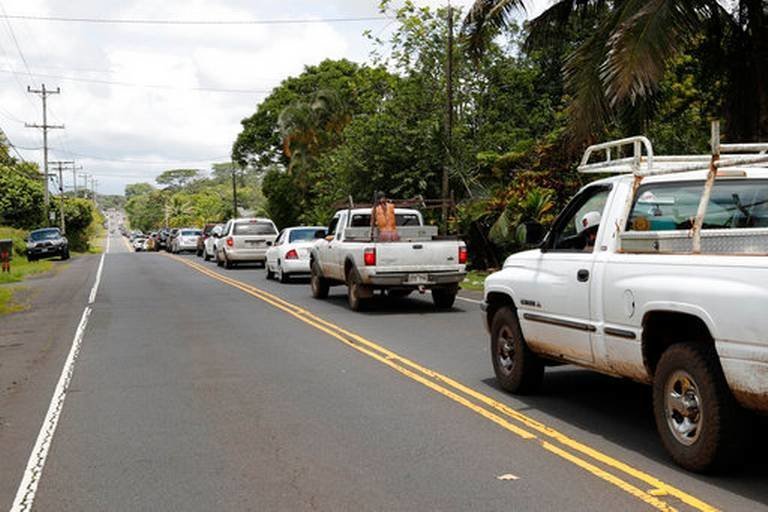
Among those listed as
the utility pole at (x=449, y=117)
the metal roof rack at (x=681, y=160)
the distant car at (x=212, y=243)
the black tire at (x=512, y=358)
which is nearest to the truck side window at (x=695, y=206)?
the metal roof rack at (x=681, y=160)

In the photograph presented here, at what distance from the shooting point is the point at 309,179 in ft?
159

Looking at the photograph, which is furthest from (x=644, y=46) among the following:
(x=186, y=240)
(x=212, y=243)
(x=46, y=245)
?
(x=186, y=240)

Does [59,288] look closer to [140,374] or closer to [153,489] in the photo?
[140,374]

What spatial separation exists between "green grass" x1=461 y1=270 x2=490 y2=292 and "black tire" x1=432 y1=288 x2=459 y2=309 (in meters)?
3.56

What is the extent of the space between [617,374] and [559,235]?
147 cm

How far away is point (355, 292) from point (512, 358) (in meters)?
7.48

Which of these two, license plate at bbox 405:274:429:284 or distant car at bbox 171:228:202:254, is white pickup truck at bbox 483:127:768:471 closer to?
license plate at bbox 405:274:429:284

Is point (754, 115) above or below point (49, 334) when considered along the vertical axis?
above

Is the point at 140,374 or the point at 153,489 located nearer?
the point at 153,489

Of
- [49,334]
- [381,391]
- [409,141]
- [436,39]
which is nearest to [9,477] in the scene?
[381,391]

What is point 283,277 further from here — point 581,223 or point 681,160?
point 681,160

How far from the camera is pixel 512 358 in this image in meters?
8.16

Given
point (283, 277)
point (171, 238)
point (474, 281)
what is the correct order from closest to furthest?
1. point (474, 281)
2. point (283, 277)
3. point (171, 238)

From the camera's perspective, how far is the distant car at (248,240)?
30.5 m
